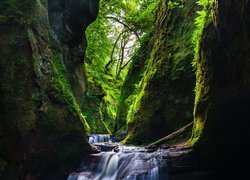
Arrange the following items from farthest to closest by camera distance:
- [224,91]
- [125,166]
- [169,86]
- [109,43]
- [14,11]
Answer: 1. [109,43]
2. [169,86]
3. [125,166]
4. [14,11]
5. [224,91]

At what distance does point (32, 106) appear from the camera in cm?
699

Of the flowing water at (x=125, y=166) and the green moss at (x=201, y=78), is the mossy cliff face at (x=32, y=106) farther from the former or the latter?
the green moss at (x=201, y=78)

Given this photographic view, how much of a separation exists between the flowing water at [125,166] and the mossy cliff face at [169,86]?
9.15ft

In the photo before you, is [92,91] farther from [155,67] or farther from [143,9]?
[155,67]

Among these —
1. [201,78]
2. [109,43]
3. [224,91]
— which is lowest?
[224,91]

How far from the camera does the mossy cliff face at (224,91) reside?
5.75 m

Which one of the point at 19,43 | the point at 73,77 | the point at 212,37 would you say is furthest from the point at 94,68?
the point at 212,37

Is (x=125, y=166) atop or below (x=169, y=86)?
below

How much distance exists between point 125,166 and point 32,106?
2796mm

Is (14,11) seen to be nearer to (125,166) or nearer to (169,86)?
(125,166)

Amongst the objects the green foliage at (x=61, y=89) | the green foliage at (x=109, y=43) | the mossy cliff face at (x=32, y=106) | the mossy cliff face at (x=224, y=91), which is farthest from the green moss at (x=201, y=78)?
the green foliage at (x=109, y=43)

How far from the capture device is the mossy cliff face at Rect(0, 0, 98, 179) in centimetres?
671

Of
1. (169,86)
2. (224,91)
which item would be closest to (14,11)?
(224,91)

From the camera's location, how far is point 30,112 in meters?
6.90
